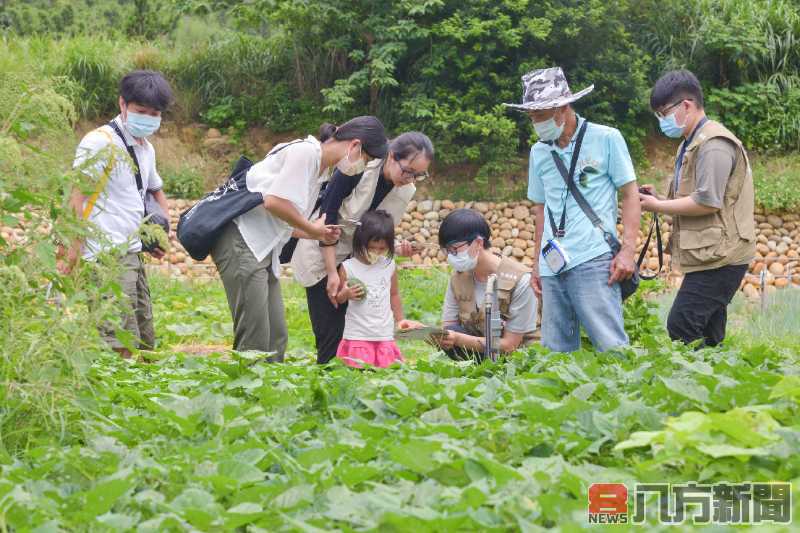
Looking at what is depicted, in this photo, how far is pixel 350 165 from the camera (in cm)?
515

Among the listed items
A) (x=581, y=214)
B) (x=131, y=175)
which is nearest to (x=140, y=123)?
(x=131, y=175)

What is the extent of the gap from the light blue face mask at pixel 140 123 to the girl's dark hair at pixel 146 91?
72 millimetres

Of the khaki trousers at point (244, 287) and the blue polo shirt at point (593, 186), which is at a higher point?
the blue polo shirt at point (593, 186)

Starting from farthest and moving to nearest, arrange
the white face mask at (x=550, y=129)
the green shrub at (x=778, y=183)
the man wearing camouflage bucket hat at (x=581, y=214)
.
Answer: the green shrub at (x=778, y=183)
the white face mask at (x=550, y=129)
the man wearing camouflage bucket hat at (x=581, y=214)

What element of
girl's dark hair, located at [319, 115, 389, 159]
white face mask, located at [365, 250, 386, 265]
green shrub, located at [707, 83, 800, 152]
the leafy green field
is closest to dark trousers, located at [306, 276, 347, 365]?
white face mask, located at [365, 250, 386, 265]

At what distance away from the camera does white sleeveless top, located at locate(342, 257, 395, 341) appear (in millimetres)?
5504

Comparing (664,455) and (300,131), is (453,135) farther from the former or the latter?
(664,455)

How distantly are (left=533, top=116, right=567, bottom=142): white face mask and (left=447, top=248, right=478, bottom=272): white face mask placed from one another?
75 cm

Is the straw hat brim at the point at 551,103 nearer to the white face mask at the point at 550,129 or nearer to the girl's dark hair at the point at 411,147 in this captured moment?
the white face mask at the point at 550,129

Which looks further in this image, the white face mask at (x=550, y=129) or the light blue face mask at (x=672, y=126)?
the light blue face mask at (x=672, y=126)

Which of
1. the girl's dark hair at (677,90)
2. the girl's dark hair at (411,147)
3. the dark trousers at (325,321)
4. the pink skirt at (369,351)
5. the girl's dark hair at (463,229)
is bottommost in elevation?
the pink skirt at (369,351)

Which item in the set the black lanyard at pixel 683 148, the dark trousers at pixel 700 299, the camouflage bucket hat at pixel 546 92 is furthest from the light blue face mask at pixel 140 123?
the dark trousers at pixel 700 299

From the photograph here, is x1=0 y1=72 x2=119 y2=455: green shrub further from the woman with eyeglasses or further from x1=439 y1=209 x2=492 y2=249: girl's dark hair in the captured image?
x1=439 y1=209 x2=492 y2=249: girl's dark hair

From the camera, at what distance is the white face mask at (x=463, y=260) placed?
17.2 ft
